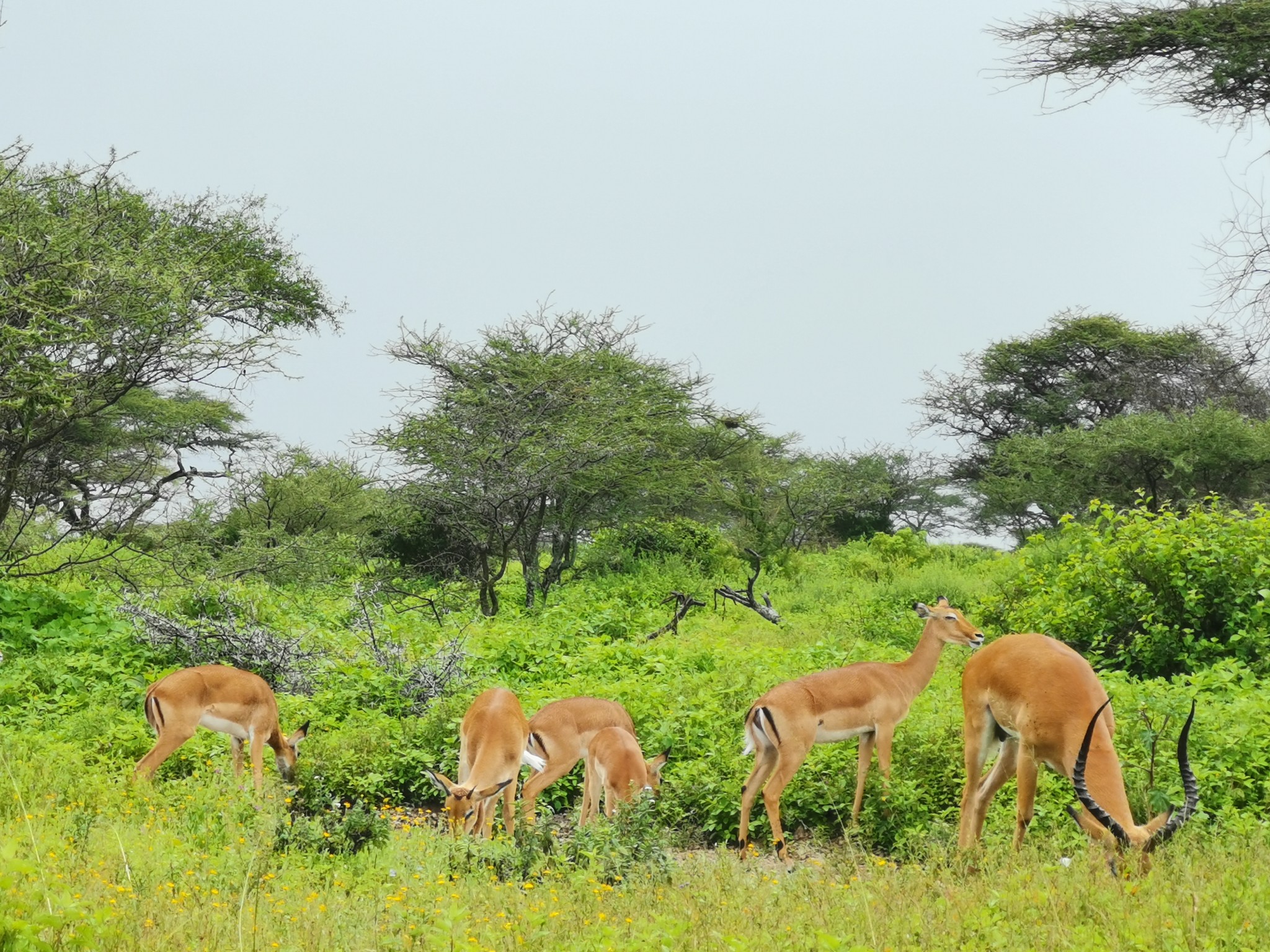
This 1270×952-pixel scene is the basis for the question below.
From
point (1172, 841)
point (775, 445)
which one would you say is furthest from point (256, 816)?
point (775, 445)

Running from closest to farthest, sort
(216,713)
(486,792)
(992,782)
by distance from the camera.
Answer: (992,782) → (486,792) → (216,713)

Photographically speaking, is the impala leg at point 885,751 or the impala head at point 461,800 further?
the impala leg at point 885,751

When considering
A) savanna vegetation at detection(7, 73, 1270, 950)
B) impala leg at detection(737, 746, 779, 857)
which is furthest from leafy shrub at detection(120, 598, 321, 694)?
impala leg at detection(737, 746, 779, 857)

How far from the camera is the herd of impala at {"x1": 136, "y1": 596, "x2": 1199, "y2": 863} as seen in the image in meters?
5.33

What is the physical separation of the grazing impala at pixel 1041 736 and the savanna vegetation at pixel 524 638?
0.20 metres

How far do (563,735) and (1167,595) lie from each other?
639cm

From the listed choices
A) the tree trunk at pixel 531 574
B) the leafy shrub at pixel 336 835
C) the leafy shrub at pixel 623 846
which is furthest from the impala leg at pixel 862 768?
the tree trunk at pixel 531 574

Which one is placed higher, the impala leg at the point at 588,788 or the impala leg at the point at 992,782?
the impala leg at the point at 992,782

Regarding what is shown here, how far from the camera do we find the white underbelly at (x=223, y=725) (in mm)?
7660

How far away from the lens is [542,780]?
697cm

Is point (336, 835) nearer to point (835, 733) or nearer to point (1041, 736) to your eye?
point (835, 733)

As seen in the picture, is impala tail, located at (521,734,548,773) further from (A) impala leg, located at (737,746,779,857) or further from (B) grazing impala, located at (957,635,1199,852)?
(B) grazing impala, located at (957,635,1199,852)

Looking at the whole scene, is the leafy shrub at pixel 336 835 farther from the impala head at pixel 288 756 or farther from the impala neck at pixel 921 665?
the impala neck at pixel 921 665

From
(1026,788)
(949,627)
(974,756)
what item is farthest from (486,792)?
(949,627)
